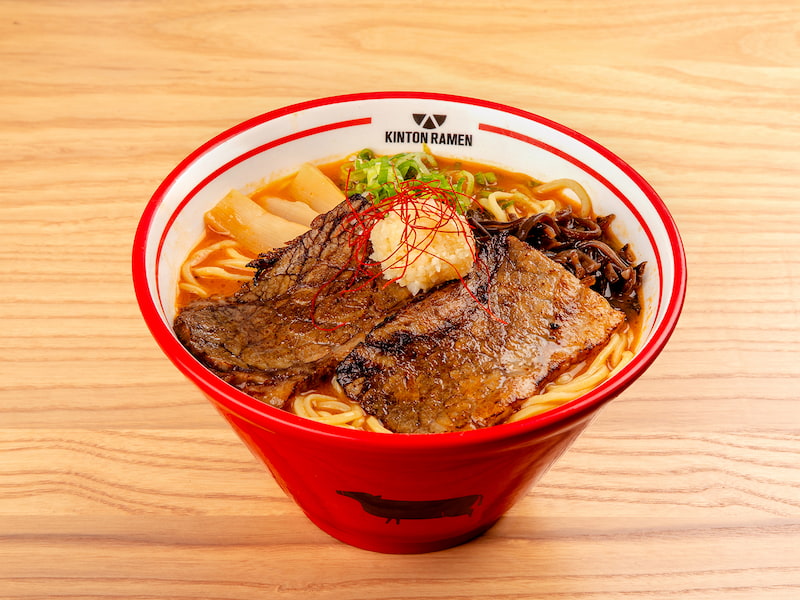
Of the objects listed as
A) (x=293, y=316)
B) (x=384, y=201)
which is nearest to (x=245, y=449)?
(x=293, y=316)

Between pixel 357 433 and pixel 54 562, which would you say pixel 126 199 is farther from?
pixel 357 433

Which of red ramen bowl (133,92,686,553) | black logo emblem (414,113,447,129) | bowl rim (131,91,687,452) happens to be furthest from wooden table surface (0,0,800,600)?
black logo emblem (414,113,447,129)

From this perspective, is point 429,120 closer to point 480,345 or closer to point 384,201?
point 384,201

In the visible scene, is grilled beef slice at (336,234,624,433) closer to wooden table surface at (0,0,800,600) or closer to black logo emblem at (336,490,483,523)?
black logo emblem at (336,490,483,523)

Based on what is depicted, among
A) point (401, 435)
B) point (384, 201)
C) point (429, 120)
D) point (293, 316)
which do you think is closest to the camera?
point (401, 435)

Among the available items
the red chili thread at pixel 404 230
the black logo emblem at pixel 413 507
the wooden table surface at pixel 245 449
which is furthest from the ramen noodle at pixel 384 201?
the wooden table surface at pixel 245 449

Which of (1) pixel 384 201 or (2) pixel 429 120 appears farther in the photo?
(2) pixel 429 120
